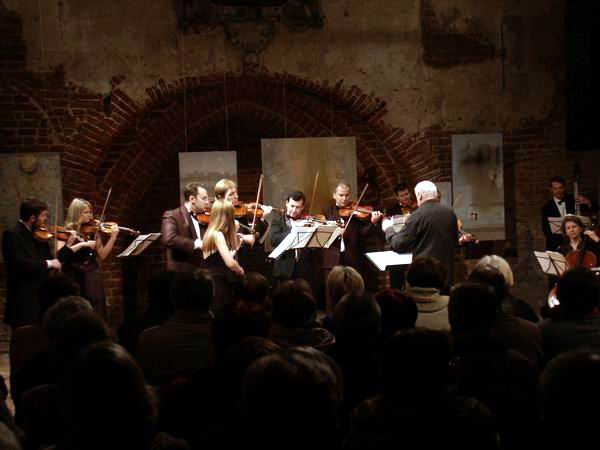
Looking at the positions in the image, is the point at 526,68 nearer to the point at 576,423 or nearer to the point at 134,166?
the point at 134,166

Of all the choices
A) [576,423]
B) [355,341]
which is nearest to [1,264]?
[355,341]

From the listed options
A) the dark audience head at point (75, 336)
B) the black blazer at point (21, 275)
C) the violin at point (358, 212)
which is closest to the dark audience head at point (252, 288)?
the dark audience head at point (75, 336)

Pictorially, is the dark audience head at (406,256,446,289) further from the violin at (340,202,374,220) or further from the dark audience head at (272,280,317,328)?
the violin at (340,202,374,220)

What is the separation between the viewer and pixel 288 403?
1892 millimetres

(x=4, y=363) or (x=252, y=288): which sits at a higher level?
(x=252, y=288)

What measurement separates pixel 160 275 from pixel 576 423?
3.04m

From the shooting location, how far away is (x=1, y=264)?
8.36 meters

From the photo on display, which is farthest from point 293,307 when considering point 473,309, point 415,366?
point 415,366

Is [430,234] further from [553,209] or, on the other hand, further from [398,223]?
[553,209]

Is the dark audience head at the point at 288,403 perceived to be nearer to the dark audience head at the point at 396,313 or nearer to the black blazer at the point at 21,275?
the dark audience head at the point at 396,313

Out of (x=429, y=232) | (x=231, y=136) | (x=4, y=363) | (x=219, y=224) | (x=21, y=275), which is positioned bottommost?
(x=4, y=363)

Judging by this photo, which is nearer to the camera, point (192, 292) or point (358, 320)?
point (358, 320)

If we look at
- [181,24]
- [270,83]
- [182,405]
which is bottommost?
[182,405]

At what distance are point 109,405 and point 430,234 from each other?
16.5ft
